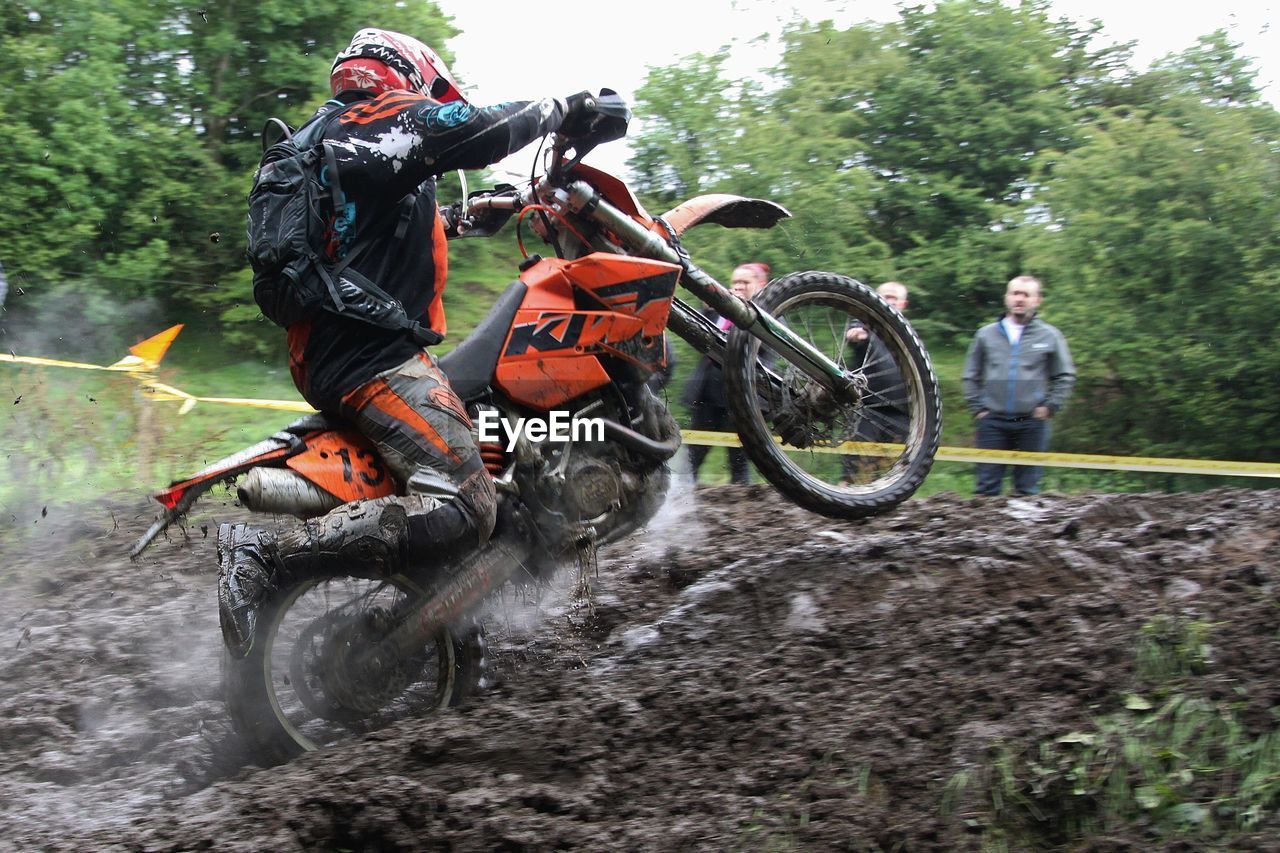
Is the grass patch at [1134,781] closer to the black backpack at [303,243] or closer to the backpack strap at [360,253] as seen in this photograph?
the backpack strap at [360,253]

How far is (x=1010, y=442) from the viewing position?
7266 mm

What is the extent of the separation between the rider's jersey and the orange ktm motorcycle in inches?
8.8

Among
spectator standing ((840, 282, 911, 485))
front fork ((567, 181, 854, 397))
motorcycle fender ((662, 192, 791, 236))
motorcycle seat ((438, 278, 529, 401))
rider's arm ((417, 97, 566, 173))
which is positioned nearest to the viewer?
rider's arm ((417, 97, 566, 173))

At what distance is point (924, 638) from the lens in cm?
424

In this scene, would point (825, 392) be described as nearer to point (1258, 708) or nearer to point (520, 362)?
point (520, 362)

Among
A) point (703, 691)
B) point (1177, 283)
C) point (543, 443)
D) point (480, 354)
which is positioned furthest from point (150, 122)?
point (1177, 283)

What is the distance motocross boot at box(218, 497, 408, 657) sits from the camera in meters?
3.80

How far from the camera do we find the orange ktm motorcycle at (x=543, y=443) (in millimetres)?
3975

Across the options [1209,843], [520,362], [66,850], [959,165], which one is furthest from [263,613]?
[959,165]

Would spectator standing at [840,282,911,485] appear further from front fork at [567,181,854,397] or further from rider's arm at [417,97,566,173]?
rider's arm at [417,97,566,173]

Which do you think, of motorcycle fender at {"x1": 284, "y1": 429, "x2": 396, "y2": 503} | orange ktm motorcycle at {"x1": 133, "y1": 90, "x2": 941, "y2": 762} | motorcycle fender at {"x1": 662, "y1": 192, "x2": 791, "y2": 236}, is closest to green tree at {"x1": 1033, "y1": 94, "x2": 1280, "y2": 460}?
orange ktm motorcycle at {"x1": 133, "y1": 90, "x2": 941, "y2": 762}

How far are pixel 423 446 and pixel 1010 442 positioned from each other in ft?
14.4

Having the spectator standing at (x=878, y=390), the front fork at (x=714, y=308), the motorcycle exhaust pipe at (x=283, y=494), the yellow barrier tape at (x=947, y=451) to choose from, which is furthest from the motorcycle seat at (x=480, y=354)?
the yellow barrier tape at (x=947, y=451)

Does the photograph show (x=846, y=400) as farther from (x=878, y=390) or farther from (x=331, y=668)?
(x=331, y=668)
